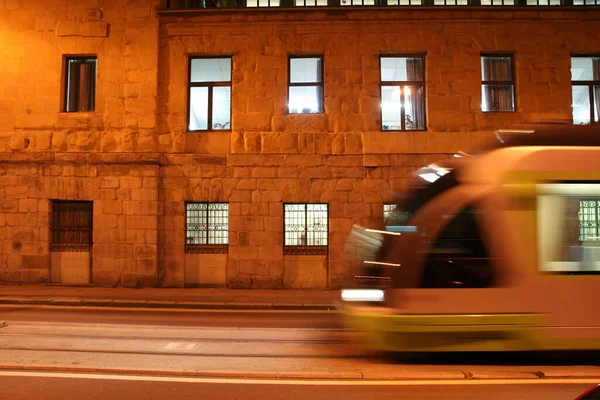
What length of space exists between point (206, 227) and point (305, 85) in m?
5.19

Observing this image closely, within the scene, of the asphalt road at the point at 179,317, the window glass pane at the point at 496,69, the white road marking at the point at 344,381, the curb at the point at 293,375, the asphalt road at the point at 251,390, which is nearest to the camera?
the asphalt road at the point at 251,390

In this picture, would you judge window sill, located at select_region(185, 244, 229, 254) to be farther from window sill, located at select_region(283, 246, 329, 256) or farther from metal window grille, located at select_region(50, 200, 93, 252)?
metal window grille, located at select_region(50, 200, 93, 252)

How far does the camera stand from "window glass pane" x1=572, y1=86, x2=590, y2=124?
46.8 feet

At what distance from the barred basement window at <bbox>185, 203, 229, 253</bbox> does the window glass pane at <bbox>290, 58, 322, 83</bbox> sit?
4.44 meters

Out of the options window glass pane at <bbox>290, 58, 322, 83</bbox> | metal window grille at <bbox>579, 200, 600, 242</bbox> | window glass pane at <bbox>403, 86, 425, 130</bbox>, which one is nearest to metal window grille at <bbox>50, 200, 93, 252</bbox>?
window glass pane at <bbox>290, 58, 322, 83</bbox>

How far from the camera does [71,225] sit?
14469 mm

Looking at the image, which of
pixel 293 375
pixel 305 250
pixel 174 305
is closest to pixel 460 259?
pixel 293 375

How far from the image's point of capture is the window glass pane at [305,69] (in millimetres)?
14641

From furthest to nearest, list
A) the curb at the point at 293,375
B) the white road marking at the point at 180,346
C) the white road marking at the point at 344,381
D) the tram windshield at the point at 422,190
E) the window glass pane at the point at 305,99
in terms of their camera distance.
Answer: the window glass pane at the point at 305,99, the white road marking at the point at 180,346, the tram windshield at the point at 422,190, the curb at the point at 293,375, the white road marking at the point at 344,381

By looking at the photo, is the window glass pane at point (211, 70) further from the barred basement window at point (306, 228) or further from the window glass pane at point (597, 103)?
the window glass pane at point (597, 103)

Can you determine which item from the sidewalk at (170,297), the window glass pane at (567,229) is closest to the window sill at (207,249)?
the sidewalk at (170,297)

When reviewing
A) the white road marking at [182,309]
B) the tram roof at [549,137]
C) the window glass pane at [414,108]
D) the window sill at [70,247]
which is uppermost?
the window glass pane at [414,108]

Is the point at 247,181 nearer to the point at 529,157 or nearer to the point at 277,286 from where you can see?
the point at 277,286

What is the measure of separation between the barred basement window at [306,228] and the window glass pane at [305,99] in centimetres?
289
